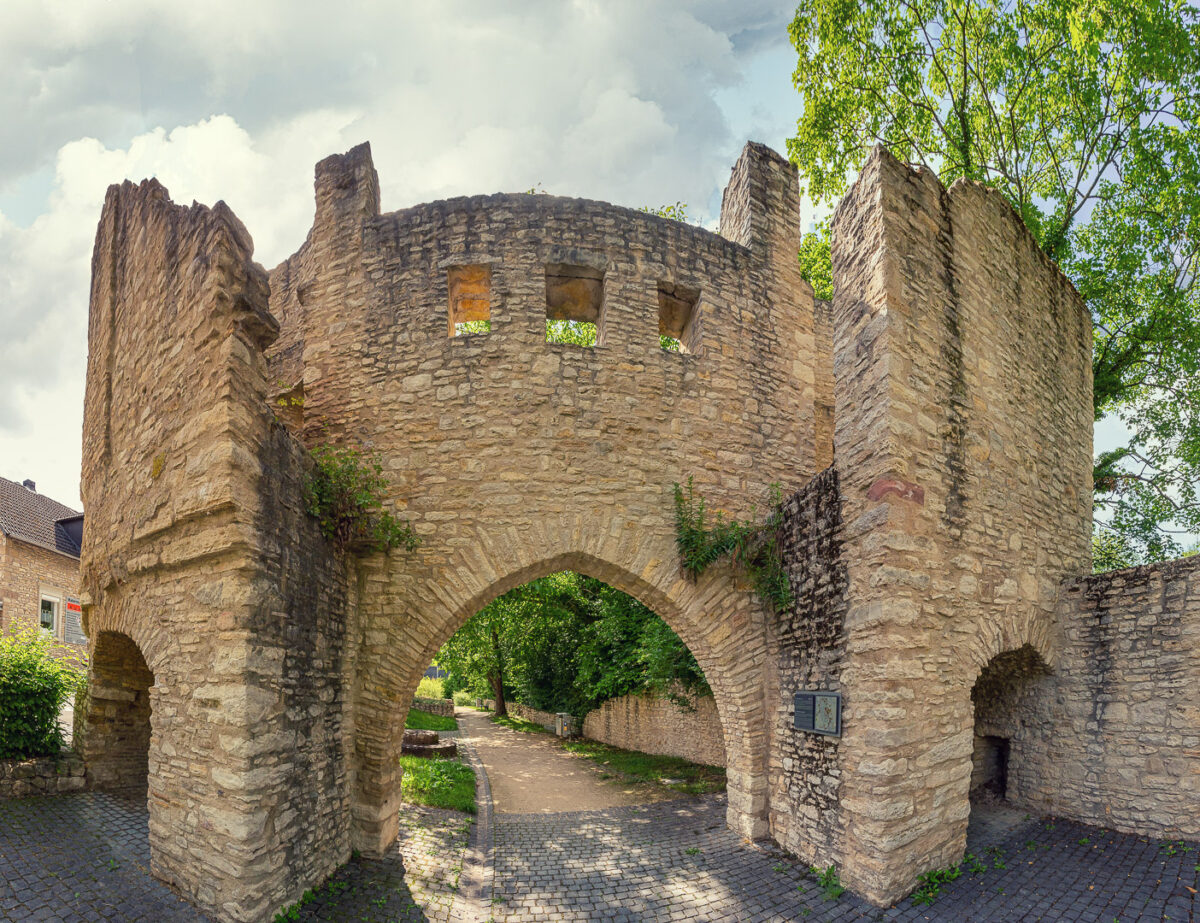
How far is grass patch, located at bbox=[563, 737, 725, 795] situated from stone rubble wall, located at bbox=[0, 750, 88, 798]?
7.39 m

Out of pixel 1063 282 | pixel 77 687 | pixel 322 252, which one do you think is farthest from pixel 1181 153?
pixel 77 687

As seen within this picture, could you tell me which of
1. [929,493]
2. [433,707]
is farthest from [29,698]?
[433,707]

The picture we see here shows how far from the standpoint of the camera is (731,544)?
22.0 feet

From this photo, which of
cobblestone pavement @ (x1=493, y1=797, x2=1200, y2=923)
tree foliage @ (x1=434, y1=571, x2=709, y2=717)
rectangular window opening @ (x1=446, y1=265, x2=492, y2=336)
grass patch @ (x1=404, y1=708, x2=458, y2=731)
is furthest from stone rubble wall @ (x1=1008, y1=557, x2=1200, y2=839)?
grass patch @ (x1=404, y1=708, x2=458, y2=731)

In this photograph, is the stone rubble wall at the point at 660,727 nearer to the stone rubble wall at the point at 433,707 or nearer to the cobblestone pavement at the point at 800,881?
the cobblestone pavement at the point at 800,881

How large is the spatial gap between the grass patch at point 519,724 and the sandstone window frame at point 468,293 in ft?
42.6

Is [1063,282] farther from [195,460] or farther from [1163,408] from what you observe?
[195,460]

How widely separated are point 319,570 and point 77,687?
4.65 meters

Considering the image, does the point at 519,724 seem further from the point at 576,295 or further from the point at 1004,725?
the point at 576,295

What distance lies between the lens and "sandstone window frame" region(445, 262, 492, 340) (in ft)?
23.3

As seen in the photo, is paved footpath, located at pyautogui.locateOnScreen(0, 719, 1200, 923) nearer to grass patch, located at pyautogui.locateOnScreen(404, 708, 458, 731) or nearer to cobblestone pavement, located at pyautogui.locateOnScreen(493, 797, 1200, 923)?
cobblestone pavement, located at pyautogui.locateOnScreen(493, 797, 1200, 923)

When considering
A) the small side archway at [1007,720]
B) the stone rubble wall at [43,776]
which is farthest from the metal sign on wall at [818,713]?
the stone rubble wall at [43,776]

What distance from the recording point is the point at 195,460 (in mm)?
4945

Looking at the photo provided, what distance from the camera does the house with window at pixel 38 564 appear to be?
15312mm
